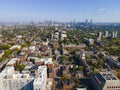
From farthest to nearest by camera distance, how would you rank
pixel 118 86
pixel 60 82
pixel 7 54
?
pixel 7 54
pixel 60 82
pixel 118 86

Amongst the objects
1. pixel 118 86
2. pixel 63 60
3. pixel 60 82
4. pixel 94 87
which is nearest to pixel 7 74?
pixel 60 82

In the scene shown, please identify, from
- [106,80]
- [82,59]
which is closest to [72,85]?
[106,80]

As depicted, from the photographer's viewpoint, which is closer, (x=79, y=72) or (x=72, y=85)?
(x=72, y=85)

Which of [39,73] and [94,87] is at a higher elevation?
[39,73]

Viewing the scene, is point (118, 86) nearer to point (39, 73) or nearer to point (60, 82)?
point (60, 82)

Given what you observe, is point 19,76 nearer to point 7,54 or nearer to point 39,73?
point 39,73

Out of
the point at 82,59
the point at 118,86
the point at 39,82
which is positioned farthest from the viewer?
the point at 82,59

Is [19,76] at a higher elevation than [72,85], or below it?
higher

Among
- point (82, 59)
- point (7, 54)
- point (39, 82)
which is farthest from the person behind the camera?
point (7, 54)

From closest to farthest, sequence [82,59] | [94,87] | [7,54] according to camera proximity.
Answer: [94,87]
[82,59]
[7,54]
